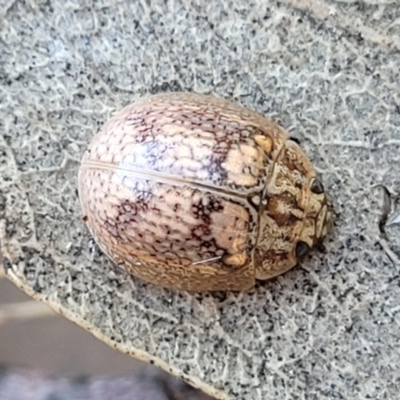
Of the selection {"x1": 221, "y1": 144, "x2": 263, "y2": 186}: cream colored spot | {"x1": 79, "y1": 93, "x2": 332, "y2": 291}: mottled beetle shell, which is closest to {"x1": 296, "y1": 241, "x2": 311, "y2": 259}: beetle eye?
{"x1": 79, "y1": 93, "x2": 332, "y2": 291}: mottled beetle shell

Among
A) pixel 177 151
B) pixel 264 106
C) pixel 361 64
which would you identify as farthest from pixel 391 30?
pixel 177 151

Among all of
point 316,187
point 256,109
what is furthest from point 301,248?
point 256,109

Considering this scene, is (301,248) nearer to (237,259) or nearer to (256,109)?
(237,259)

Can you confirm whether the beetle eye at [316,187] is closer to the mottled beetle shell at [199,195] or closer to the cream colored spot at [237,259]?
the mottled beetle shell at [199,195]

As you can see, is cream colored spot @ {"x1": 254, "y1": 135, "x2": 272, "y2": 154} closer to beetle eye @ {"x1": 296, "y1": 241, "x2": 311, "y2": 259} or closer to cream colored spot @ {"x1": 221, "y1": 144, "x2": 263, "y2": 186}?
cream colored spot @ {"x1": 221, "y1": 144, "x2": 263, "y2": 186}

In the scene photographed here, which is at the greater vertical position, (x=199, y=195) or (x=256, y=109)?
(x=256, y=109)

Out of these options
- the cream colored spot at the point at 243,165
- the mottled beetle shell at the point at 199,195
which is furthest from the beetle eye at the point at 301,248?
the cream colored spot at the point at 243,165
